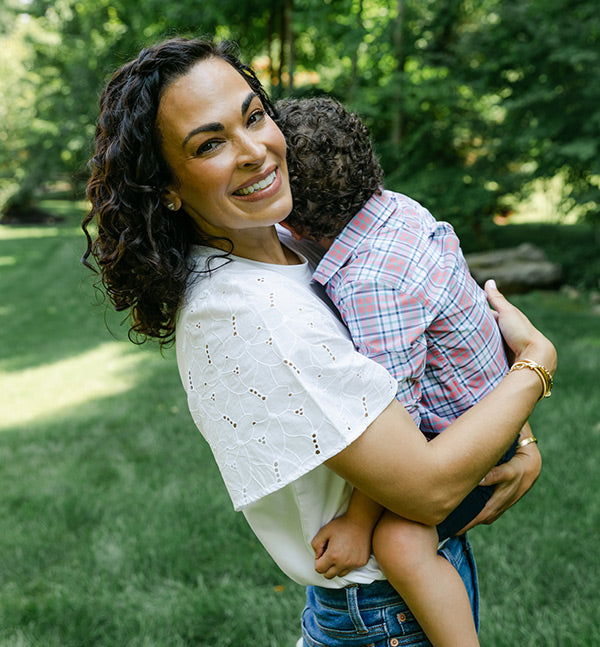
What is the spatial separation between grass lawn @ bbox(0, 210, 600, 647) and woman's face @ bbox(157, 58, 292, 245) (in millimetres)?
305

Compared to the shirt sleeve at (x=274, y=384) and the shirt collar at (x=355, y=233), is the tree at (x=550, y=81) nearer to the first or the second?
the shirt collar at (x=355, y=233)

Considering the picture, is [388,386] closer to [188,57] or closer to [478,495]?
[478,495]

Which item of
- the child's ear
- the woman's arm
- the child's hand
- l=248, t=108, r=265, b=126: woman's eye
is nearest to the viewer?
the woman's arm

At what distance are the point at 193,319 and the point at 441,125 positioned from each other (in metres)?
9.32

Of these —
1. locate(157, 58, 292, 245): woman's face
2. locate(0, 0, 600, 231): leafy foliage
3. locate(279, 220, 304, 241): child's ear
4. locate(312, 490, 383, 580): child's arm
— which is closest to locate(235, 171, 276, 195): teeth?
locate(157, 58, 292, 245): woman's face

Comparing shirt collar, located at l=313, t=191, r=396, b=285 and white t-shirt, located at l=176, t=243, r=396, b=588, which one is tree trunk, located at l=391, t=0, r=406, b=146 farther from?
white t-shirt, located at l=176, t=243, r=396, b=588

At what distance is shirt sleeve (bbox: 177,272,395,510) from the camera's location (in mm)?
1195

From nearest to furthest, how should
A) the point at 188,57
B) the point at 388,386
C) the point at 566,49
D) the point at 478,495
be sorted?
1. the point at 388,386
2. the point at 188,57
3. the point at 478,495
4. the point at 566,49

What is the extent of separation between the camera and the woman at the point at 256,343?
1.20 metres

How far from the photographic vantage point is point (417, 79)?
30.7ft

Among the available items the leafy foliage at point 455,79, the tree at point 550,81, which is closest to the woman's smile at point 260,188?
the leafy foliage at point 455,79

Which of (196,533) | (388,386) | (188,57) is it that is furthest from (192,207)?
(196,533)

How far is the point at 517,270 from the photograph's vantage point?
9.26 m

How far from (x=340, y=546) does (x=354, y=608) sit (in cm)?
19
